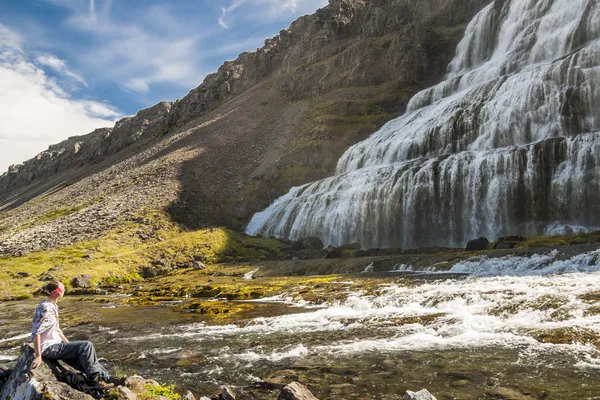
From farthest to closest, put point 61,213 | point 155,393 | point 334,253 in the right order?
point 61,213 < point 334,253 < point 155,393

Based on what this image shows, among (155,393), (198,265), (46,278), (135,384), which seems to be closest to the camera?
(155,393)

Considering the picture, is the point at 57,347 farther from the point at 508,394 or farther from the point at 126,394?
the point at 508,394

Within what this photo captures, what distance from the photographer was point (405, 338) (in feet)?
48.6

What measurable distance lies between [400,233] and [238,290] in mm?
21111

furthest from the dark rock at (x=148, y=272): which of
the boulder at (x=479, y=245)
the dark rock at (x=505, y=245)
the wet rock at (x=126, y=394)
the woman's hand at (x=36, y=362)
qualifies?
the wet rock at (x=126, y=394)

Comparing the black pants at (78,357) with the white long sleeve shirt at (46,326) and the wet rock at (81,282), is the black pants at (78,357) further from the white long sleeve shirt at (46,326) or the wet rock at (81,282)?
the wet rock at (81,282)

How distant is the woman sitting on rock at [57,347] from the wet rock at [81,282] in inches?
1428

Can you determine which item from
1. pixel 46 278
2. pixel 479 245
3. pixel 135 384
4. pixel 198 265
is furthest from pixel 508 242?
pixel 46 278

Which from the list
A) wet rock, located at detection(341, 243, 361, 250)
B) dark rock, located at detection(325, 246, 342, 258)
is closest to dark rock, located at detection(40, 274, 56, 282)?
dark rock, located at detection(325, 246, 342, 258)

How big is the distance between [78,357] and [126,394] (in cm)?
168

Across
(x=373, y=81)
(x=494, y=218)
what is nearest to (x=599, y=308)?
(x=494, y=218)

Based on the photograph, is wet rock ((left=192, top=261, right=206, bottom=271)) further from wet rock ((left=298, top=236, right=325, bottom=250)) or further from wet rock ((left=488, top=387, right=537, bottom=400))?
wet rock ((left=488, top=387, right=537, bottom=400))

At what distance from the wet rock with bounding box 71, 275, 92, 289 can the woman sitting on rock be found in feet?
119

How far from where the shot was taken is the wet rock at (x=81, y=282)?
137 feet
